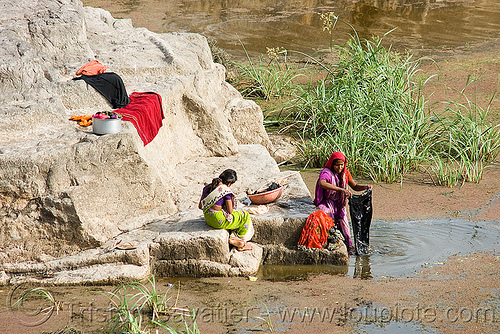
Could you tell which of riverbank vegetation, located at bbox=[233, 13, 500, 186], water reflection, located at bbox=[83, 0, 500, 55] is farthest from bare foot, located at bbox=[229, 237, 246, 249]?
water reflection, located at bbox=[83, 0, 500, 55]

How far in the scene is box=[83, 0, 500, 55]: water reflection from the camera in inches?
535

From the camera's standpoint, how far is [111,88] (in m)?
6.10

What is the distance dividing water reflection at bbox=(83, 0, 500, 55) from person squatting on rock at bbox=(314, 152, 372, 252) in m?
7.71

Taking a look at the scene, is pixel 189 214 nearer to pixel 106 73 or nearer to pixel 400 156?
pixel 106 73

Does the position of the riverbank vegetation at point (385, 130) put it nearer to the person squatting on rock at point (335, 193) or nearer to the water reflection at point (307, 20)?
the person squatting on rock at point (335, 193)

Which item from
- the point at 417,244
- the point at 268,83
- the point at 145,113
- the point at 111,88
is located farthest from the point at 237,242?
the point at 268,83

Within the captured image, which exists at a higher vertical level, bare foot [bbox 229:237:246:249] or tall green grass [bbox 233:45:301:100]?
tall green grass [bbox 233:45:301:100]

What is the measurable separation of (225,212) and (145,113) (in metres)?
1.41

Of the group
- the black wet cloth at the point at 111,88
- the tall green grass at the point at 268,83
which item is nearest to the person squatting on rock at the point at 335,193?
the black wet cloth at the point at 111,88

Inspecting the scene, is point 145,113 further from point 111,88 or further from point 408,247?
point 408,247

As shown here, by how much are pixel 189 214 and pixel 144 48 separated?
2.93m

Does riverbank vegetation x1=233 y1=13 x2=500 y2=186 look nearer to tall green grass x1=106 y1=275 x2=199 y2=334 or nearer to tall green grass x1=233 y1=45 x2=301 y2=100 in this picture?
tall green grass x1=233 y1=45 x2=301 y2=100

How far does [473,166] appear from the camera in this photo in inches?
283

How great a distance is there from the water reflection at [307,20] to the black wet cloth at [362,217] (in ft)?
25.9
